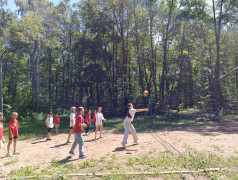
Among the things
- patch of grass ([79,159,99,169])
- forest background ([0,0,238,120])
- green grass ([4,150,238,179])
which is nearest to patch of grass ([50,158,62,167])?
green grass ([4,150,238,179])

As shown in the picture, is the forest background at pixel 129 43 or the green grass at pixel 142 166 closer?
the green grass at pixel 142 166

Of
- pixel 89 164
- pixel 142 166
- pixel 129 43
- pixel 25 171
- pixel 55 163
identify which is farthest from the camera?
pixel 129 43

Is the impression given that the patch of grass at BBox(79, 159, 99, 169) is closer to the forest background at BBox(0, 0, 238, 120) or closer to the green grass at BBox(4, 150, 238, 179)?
the green grass at BBox(4, 150, 238, 179)

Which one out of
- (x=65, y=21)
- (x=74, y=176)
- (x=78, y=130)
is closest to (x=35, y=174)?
(x=74, y=176)

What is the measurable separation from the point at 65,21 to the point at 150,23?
11702mm

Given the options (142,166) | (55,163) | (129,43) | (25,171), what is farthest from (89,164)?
(129,43)

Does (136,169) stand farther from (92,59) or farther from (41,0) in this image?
(41,0)

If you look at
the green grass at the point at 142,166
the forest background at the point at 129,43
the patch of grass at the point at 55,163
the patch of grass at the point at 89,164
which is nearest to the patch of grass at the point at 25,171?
the green grass at the point at 142,166

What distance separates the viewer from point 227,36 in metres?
24.1

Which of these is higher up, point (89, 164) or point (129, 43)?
point (129, 43)

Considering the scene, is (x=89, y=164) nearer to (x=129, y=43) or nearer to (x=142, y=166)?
(x=142, y=166)

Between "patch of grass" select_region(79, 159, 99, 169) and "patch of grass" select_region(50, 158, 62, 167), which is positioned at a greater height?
"patch of grass" select_region(79, 159, 99, 169)

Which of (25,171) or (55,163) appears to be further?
(55,163)

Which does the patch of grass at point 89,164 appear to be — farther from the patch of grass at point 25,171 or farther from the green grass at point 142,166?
the patch of grass at point 25,171
